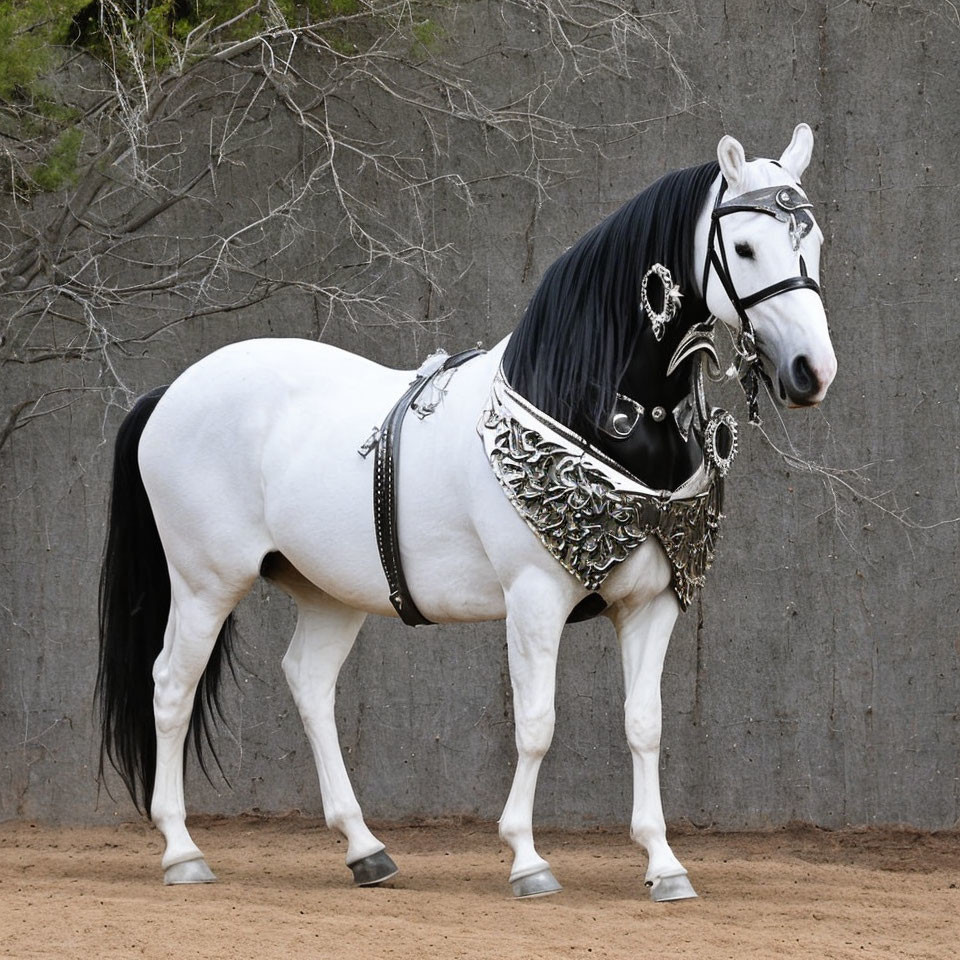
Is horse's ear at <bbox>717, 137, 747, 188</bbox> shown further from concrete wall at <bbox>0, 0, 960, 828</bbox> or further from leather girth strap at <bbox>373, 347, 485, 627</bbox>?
concrete wall at <bbox>0, 0, 960, 828</bbox>

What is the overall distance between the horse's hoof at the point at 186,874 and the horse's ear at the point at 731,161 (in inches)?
94.6

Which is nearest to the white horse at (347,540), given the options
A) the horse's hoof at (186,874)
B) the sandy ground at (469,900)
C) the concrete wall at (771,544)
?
the horse's hoof at (186,874)

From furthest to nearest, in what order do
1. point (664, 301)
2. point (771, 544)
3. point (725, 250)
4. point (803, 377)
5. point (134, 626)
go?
point (771, 544)
point (134, 626)
point (664, 301)
point (725, 250)
point (803, 377)

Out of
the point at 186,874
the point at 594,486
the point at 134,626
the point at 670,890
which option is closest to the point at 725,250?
the point at 594,486

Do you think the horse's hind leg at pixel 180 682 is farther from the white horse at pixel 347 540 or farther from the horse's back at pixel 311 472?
the horse's back at pixel 311 472

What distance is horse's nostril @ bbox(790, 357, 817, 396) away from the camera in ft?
10.1

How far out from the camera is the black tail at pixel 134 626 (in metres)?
4.27

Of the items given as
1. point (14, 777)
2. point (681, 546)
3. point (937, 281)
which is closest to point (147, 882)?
point (14, 777)

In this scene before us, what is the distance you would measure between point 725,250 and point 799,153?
1.24 feet

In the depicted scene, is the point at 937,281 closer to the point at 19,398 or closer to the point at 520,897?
the point at 520,897

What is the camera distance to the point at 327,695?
4.19 meters

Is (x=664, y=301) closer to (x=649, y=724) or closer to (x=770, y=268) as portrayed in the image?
(x=770, y=268)

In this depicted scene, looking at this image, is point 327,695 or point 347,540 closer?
point 347,540

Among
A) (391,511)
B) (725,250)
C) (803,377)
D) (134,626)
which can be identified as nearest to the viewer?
(803,377)
